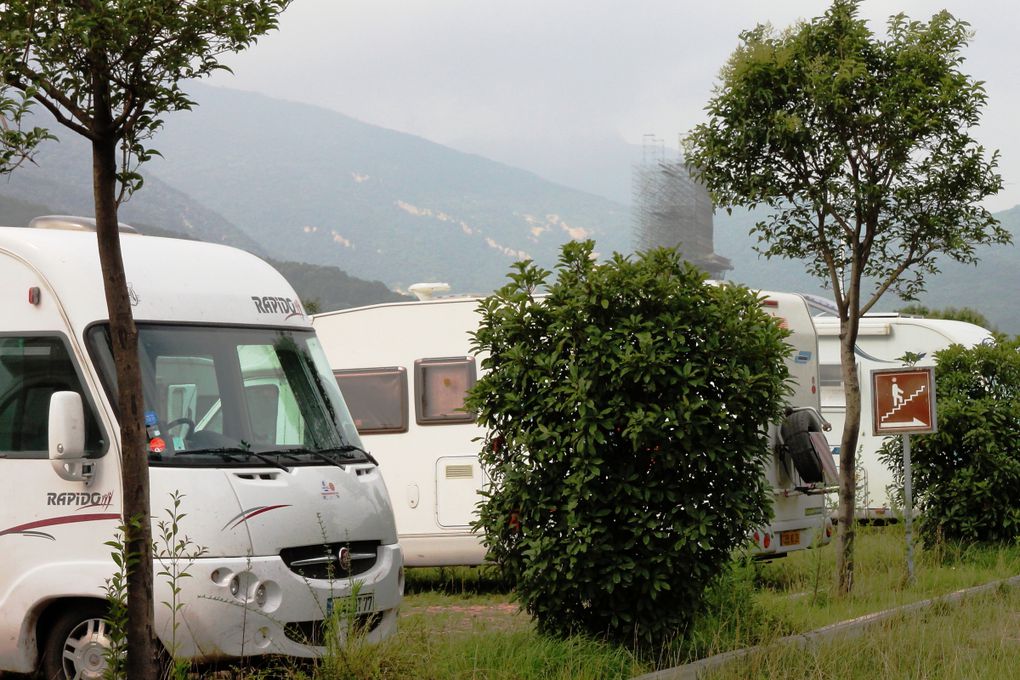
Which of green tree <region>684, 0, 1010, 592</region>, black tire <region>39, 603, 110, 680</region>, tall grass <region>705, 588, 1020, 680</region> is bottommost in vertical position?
tall grass <region>705, 588, 1020, 680</region>

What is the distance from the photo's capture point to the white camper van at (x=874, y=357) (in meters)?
17.8

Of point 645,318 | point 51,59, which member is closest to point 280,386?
point 645,318

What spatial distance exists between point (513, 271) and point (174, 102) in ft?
9.38

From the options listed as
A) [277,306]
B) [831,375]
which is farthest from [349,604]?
[831,375]

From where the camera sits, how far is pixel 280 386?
818cm

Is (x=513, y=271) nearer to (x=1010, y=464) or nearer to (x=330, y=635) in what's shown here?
(x=330, y=635)

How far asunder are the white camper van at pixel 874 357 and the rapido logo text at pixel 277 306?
35.2 feet

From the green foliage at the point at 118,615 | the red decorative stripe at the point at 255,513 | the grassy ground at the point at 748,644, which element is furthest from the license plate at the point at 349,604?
the green foliage at the point at 118,615

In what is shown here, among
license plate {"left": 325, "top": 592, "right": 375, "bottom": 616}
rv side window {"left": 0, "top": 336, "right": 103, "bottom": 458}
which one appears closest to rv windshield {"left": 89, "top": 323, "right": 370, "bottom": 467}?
rv side window {"left": 0, "top": 336, "right": 103, "bottom": 458}

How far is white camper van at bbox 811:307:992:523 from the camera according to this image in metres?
17.8

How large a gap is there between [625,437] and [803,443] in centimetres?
495

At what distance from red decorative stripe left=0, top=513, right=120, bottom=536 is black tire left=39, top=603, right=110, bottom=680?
453 millimetres

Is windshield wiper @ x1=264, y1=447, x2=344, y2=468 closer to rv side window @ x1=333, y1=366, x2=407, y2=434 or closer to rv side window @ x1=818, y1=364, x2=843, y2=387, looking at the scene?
rv side window @ x1=333, y1=366, x2=407, y2=434

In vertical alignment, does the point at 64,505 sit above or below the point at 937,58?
below
